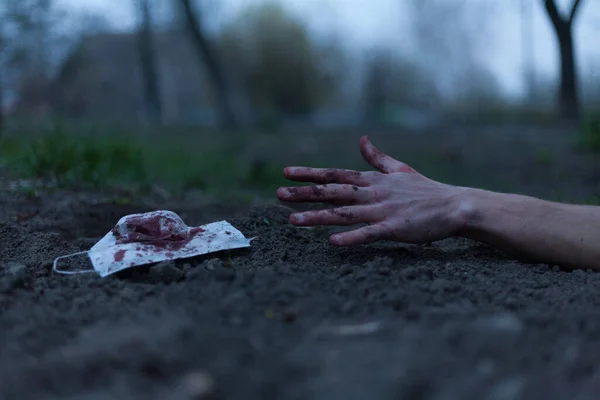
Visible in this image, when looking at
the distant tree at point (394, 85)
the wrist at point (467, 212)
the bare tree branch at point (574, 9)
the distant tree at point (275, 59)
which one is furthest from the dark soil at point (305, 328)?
the distant tree at point (275, 59)

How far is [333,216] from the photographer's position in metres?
2.04

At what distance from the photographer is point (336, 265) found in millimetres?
1978

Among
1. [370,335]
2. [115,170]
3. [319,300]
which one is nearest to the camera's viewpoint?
[370,335]

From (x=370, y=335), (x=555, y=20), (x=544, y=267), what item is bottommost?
(x=544, y=267)

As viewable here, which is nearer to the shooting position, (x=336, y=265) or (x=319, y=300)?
(x=319, y=300)

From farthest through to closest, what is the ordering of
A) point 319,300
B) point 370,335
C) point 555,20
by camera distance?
point 555,20 → point 319,300 → point 370,335

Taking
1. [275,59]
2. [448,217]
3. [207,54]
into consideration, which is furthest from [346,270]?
[275,59]

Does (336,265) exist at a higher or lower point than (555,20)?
lower

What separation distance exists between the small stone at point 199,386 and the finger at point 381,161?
140cm

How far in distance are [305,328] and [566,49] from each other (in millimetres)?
4850

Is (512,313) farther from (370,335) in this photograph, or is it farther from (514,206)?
(514,206)

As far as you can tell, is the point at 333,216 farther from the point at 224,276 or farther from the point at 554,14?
the point at 554,14

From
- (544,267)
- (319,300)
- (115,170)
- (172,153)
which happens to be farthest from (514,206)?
(172,153)

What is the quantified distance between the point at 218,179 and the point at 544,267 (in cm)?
413
